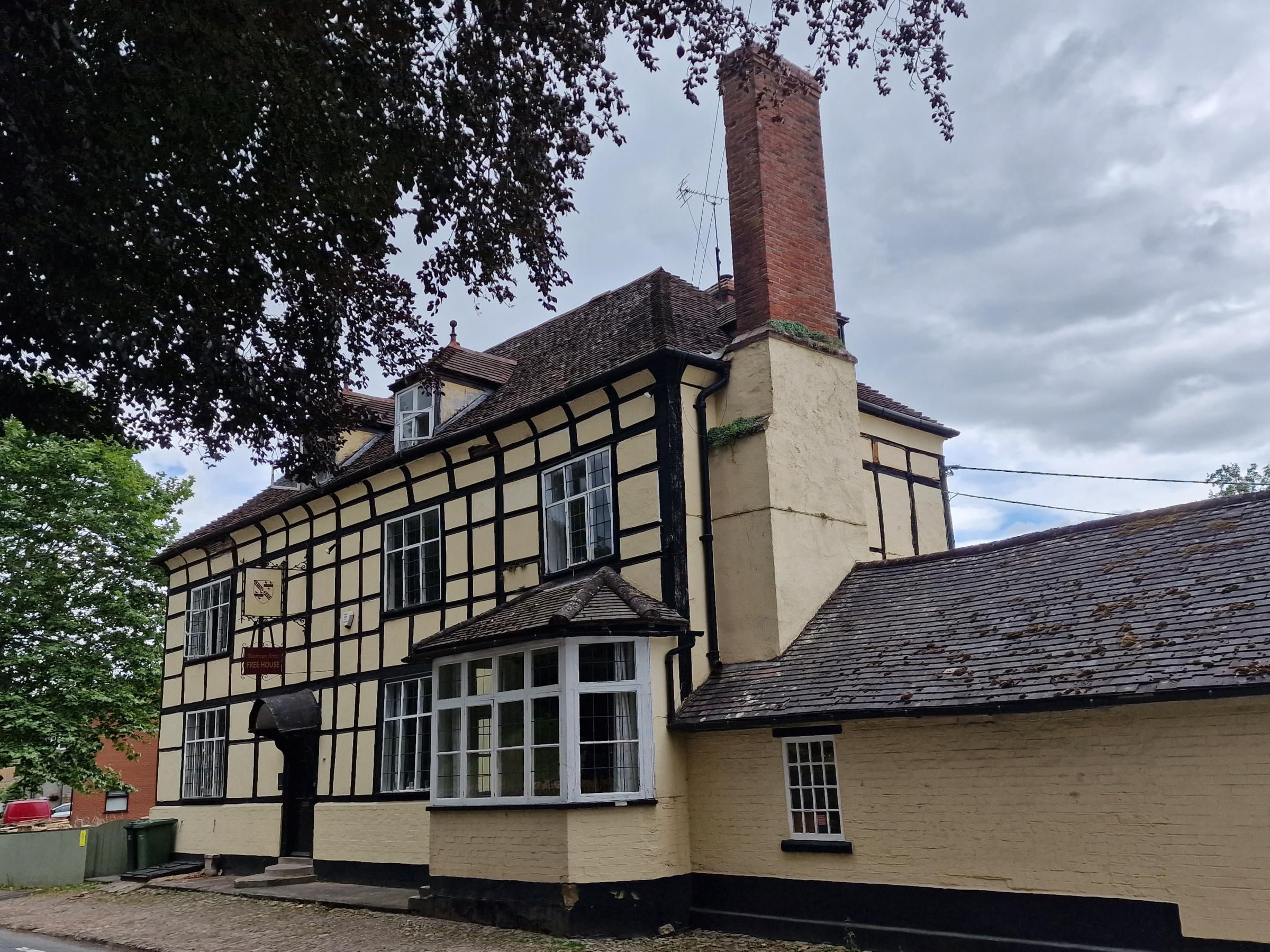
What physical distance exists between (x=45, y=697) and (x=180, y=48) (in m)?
24.6

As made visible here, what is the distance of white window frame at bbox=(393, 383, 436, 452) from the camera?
60.6 ft

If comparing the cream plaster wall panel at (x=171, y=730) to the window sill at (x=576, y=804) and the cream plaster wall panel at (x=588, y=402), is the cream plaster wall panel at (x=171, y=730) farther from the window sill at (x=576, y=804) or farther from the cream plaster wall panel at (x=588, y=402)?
the cream plaster wall panel at (x=588, y=402)

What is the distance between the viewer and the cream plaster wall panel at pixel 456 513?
17.2 meters

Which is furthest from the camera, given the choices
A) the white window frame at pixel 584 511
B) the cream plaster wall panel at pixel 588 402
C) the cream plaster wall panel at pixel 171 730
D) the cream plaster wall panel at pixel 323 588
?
the cream plaster wall panel at pixel 171 730

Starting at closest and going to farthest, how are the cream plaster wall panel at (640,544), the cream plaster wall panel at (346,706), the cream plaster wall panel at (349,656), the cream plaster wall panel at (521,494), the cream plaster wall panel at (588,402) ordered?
the cream plaster wall panel at (640,544) → the cream plaster wall panel at (588,402) → the cream plaster wall panel at (521,494) → the cream plaster wall panel at (346,706) → the cream plaster wall panel at (349,656)

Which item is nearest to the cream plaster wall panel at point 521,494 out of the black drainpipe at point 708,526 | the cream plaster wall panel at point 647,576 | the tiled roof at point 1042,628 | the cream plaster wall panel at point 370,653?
the cream plaster wall panel at point 647,576

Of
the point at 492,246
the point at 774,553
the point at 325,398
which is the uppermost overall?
the point at 492,246

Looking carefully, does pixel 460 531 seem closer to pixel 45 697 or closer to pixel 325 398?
pixel 325 398

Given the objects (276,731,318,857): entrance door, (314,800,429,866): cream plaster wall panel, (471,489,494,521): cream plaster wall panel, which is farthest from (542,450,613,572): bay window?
(276,731,318,857): entrance door

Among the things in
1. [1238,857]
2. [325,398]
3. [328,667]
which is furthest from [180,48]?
[328,667]

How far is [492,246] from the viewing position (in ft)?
31.7

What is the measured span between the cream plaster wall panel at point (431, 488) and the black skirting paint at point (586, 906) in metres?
6.42

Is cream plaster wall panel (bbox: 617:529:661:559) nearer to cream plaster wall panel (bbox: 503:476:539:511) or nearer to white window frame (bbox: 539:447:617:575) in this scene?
white window frame (bbox: 539:447:617:575)

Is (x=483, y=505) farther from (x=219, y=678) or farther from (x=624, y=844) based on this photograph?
(x=219, y=678)
